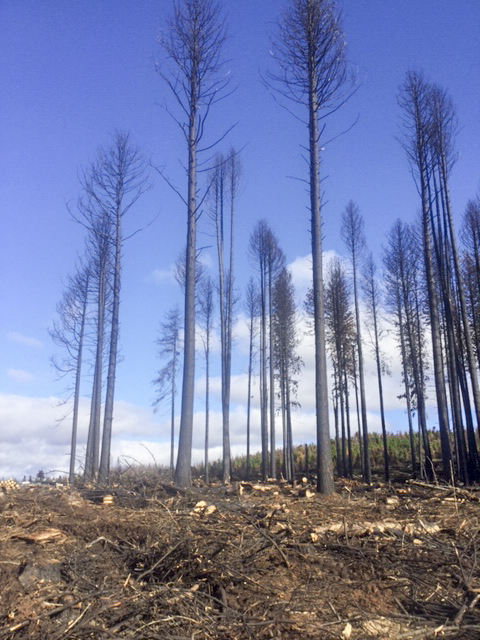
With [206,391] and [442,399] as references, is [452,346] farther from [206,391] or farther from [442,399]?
[206,391]

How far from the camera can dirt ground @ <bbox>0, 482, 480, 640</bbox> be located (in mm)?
3588

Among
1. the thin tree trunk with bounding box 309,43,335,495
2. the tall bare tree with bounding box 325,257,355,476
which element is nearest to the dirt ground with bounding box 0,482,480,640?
the thin tree trunk with bounding box 309,43,335,495

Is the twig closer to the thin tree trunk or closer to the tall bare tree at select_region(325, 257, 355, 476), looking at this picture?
the thin tree trunk

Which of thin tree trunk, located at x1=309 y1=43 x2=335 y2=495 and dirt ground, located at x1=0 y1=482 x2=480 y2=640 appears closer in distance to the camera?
dirt ground, located at x1=0 y1=482 x2=480 y2=640

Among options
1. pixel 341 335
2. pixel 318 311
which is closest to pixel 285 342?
pixel 341 335

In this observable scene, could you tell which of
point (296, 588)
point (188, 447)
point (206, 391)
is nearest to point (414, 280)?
point (206, 391)

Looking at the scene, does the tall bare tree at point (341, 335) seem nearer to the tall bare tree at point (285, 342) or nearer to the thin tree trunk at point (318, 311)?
the tall bare tree at point (285, 342)

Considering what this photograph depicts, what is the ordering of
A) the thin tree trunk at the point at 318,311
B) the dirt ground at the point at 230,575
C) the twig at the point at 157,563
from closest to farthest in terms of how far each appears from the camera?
the dirt ground at the point at 230,575 < the twig at the point at 157,563 < the thin tree trunk at the point at 318,311

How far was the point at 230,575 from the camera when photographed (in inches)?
164

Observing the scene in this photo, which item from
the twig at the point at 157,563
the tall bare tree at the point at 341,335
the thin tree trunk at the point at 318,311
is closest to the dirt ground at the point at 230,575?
the twig at the point at 157,563

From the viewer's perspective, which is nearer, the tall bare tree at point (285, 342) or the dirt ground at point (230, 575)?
the dirt ground at point (230, 575)

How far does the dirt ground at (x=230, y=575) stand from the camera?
3588 millimetres

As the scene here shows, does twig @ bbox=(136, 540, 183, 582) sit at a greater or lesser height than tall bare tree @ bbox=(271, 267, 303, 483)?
lesser

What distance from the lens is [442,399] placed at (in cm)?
1573
